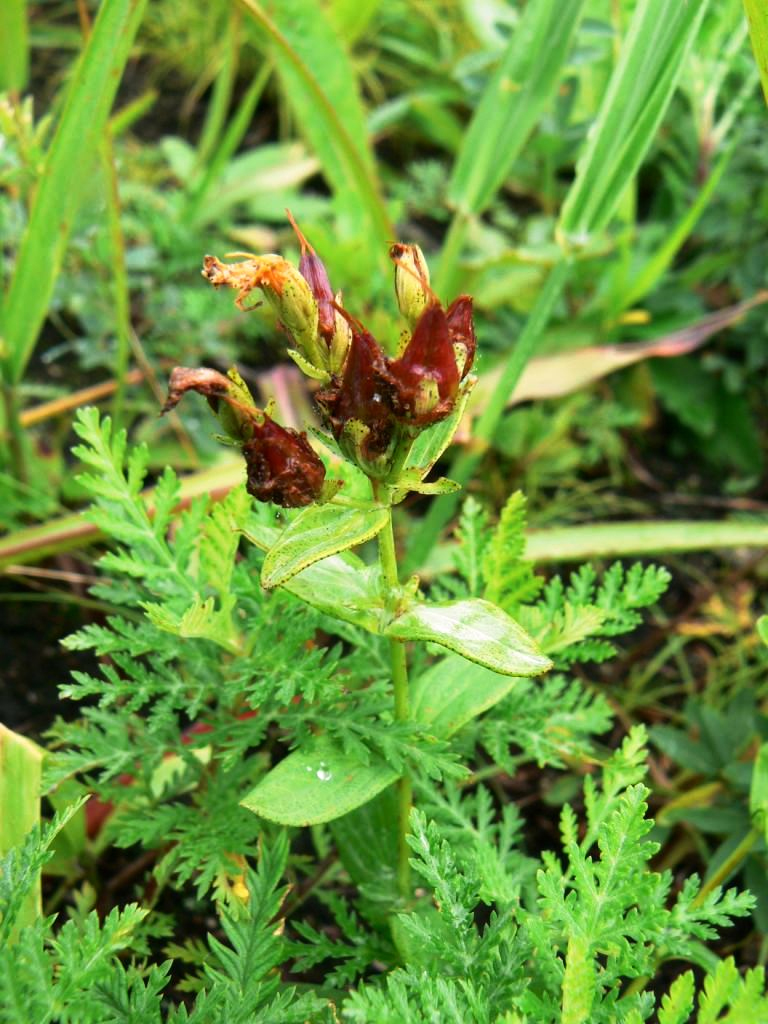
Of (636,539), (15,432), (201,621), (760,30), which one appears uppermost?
(760,30)

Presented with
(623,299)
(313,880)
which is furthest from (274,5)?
(313,880)

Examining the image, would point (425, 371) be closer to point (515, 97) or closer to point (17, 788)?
point (17, 788)

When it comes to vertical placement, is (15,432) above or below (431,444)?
below

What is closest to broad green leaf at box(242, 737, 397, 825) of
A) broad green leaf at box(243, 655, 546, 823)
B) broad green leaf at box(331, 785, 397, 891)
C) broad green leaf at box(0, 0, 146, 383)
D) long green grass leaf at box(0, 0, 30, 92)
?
broad green leaf at box(243, 655, 546, 823)

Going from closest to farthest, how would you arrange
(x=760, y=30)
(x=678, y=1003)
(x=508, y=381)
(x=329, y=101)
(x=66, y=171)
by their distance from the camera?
(x=678, y=1003) → (x=760, y=30) → (x=66, y=171) → (x=508, y=381) → (x=329, y=101)

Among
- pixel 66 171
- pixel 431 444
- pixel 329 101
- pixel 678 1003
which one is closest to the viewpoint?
pixel 678 1003

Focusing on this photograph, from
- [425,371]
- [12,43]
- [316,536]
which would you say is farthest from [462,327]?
[12,43]

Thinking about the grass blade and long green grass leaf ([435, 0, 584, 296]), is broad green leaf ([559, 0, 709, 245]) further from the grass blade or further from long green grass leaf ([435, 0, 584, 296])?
the grass blade
